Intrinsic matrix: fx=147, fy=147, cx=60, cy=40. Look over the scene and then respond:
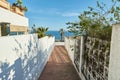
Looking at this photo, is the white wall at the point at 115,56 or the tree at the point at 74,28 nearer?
the white wall at the point at 115,56

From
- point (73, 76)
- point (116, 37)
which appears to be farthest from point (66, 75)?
point (116, 37)

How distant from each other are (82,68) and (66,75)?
1112 millimetres

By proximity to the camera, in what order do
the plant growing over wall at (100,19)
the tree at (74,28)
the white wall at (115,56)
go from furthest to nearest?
the tree at (74,28) → the plant growing over wall at (100,19) → the white wall at (115,56)

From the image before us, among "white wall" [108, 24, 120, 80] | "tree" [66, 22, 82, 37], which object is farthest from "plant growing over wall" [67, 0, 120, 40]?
"white wall" [108, 24, 120, 80]

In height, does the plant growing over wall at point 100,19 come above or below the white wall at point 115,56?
above

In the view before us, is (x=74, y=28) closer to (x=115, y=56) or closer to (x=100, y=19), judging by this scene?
(x=100, y=19)

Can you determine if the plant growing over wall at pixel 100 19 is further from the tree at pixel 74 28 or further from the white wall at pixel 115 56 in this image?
the white wall at pixel 115 56

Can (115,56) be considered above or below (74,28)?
below

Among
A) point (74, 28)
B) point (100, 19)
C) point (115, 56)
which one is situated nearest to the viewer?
point (115, 56)

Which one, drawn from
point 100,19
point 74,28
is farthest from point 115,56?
point 74,28

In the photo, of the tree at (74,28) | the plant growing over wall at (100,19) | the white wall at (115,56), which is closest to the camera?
the white wall at (115,56)

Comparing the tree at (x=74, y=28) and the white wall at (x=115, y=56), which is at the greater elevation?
the tree at (x=74, y=28)

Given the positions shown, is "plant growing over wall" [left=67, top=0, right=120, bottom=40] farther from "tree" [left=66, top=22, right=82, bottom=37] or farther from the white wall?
the white wall

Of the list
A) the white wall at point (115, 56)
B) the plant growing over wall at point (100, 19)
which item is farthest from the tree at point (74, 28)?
the white wall at point (115, 56)
